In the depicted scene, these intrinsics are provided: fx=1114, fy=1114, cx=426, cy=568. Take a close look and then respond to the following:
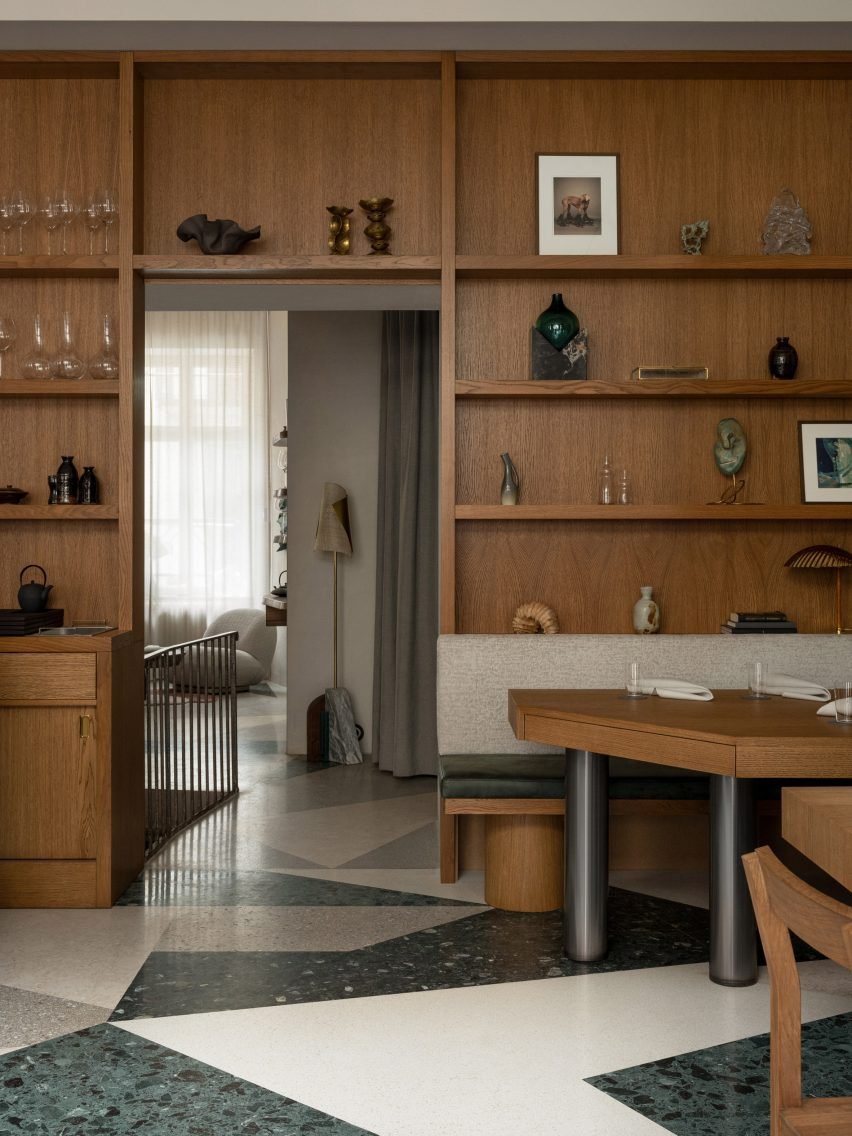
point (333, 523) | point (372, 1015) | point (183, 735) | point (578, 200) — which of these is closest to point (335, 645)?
point (333, 523)

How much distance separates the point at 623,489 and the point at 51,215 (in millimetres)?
2400

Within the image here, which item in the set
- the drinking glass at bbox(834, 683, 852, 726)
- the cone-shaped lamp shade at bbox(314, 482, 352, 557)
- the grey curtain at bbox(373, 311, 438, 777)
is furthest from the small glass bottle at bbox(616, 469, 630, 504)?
the cone-shaped lamp shade at bbox(314, 482, 352, 557)

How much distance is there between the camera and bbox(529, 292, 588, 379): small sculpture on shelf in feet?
13.6

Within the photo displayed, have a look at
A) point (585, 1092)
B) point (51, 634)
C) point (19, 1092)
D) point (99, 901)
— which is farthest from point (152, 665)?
point (585, 1092)

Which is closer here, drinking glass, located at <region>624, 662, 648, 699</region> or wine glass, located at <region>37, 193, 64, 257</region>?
drinking glass, located at <region>624, 662, 648, 699</region>

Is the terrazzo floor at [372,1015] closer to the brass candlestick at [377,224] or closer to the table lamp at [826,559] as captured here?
the table lamp at [826,559]

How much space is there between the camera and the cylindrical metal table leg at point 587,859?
10.6ft

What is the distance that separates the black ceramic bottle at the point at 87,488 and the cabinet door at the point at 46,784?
0.85m

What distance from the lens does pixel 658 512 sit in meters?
4.07

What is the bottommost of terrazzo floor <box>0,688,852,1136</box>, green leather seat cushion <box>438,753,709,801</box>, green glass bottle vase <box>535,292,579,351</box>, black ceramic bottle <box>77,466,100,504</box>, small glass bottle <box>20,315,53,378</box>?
terrazzo floor <box>0,688,852,1136</box>

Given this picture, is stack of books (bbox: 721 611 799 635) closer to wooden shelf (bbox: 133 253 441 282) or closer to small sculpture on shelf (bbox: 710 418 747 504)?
small sculpture on shelf (bbox: 710 418 747 504)

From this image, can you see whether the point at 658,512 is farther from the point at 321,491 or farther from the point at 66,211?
the point at 321,491

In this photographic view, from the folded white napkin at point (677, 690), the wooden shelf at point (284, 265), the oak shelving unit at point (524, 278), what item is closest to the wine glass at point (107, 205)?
the oak shelving unit at point (524, 278)

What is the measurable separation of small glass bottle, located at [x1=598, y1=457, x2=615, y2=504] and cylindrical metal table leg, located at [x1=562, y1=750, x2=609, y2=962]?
1.24 m
